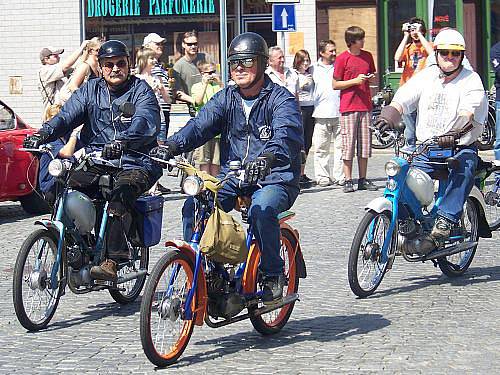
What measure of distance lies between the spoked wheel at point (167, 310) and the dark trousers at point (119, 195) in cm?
145

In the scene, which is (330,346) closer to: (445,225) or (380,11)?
(445,225)

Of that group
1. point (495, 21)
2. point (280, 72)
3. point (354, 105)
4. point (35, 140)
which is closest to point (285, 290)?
point (35, 140)

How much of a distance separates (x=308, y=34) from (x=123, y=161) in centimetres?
1556

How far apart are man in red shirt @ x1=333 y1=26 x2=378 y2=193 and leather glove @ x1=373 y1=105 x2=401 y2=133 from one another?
603cm

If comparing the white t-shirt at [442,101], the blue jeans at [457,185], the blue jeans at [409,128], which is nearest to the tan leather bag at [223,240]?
the blue jeans at [457,185]

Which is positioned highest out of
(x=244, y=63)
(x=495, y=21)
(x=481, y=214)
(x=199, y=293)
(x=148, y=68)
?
(x=495, y=21)

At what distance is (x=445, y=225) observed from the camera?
30.8 ft

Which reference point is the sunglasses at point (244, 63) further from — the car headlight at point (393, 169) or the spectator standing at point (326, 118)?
the spectator standing at point (326, 118)

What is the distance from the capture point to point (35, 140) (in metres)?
8.30

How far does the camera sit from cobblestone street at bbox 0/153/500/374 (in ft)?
22.9

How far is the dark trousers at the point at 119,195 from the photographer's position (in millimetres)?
8266

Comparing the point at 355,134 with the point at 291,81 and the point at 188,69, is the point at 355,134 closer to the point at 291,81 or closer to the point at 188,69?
the point at 291,81

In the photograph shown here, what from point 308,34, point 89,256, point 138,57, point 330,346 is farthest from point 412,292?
point 308,34

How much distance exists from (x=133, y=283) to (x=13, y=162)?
488cm
